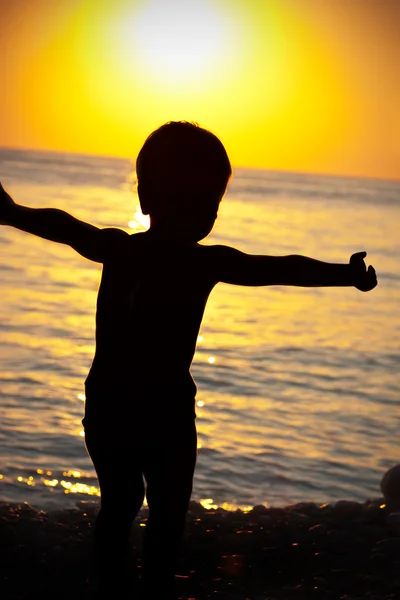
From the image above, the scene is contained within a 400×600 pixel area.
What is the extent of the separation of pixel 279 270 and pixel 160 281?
463 millimetres

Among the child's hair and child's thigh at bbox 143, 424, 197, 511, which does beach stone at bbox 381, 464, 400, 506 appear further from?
the child's hair

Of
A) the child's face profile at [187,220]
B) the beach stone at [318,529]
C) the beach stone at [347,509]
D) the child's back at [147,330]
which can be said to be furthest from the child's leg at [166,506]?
the beach stone at [347,509]

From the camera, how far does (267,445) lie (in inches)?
410

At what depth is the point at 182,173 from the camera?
3514 millimetres

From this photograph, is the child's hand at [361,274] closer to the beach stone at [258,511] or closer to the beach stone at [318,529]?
the beach stone at [318,529]

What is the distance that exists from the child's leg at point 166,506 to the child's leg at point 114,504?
2.6 inches

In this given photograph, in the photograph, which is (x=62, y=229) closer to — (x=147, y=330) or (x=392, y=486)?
(x=147, y=330)

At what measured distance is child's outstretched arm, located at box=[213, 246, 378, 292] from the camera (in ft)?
11.6

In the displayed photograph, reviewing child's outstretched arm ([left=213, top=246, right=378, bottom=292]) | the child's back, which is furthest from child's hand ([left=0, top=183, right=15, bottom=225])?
child's outstretched arm ([left=213, top=246, right=378, bottom=292])

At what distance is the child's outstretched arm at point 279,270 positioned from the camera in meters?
3.55

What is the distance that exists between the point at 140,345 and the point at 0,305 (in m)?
15.6

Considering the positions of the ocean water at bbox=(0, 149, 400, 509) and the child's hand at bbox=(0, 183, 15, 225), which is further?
the ocean water at bbox=(0, 149, 400, 509)

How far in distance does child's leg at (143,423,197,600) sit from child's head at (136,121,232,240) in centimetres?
85

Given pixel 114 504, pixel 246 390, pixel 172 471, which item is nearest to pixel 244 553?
pixel 114 504
